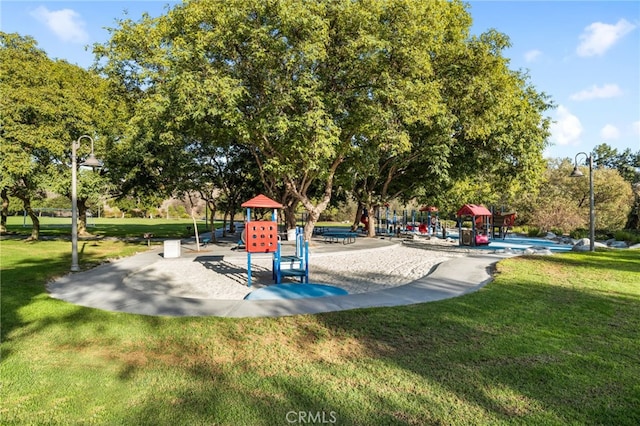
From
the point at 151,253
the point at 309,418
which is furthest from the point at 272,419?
the point at 151,253

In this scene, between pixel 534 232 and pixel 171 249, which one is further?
pixel 534 232

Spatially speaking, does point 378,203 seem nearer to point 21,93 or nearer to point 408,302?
point 408,302

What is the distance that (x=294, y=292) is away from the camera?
10.1 meters

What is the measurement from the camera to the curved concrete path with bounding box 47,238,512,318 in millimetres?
7726

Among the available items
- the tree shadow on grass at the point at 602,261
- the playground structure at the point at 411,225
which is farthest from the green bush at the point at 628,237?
the playground structure at the point at 411,225

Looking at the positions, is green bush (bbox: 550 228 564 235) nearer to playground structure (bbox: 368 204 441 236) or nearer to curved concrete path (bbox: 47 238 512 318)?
playground structure (bbox: 368 204 441 236)

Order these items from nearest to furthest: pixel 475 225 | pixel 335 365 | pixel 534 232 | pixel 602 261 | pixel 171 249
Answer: pixel 335 365, pixel 602 261, pixel 171 249, pixel 475 225, pixel 534 232

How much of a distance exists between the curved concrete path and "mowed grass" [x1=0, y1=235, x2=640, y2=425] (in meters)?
0.51

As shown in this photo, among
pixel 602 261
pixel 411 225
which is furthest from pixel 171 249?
pixel 411 225

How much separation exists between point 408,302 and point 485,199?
2259 centimetres

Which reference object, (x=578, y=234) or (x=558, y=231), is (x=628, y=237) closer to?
(x=578, y=234)

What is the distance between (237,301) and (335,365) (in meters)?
4.14

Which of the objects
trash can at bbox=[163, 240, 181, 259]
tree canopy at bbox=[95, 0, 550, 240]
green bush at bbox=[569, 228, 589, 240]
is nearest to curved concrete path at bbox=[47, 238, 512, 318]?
trash can at bbox=[163, 240, 181, 259]

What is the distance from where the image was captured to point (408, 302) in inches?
327
